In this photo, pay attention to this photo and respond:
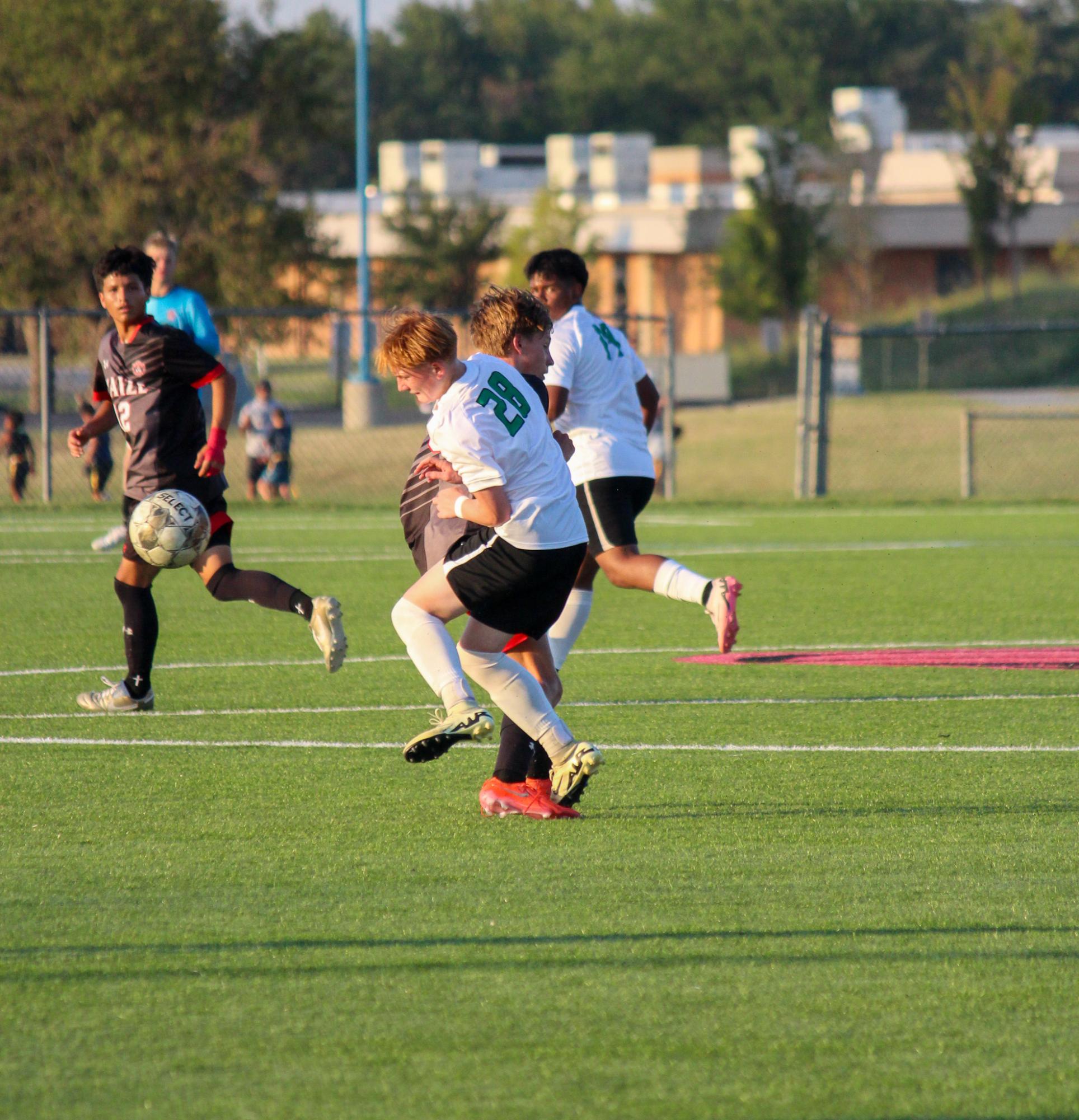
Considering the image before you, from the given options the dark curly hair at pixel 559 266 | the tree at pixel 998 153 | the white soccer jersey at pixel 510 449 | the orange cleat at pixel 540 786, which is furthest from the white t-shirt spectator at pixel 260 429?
the tree at pixel 998 153

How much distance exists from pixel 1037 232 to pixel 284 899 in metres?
57.7

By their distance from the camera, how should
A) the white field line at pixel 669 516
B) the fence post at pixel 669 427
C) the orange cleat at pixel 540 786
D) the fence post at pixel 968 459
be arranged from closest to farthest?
the orange cleat at pixel 540 786 → the white field line at pixel 669 516 → the fence post at pixel 669 427 → the fence post at pixel 968 459

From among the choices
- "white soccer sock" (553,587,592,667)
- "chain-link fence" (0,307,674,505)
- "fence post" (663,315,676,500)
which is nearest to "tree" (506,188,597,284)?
"chain-link fence" (0,307,674,505)

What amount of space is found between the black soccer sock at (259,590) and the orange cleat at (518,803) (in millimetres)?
1791

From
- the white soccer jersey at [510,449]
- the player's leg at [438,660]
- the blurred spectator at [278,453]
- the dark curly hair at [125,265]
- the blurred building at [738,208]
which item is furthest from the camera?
the blurred building at [738,208]

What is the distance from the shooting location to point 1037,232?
2306 inches

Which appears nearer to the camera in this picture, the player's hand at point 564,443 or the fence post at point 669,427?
the player's hand at point 564,443

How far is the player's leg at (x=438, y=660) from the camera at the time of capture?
5582mm

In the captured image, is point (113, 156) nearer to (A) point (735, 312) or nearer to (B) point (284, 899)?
(A) point (735, 312)

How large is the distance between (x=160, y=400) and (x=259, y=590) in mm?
944

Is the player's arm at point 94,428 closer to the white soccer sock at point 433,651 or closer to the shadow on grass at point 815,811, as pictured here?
the white soccer sock at point 433,651

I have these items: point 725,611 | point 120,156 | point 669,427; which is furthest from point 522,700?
point 120,156

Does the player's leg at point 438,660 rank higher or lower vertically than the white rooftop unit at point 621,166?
lower

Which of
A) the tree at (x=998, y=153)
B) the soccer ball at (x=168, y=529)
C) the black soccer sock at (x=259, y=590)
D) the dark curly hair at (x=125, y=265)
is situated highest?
the tree at (x=998, y=153)
